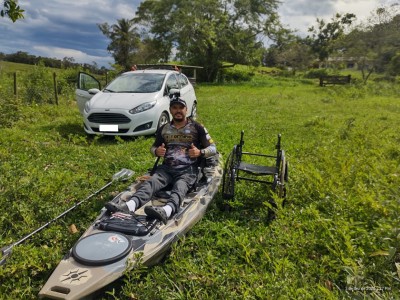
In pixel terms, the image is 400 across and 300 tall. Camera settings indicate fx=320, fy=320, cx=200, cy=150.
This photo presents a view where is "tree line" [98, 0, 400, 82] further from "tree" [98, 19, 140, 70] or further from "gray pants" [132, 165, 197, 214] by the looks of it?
"gray pants" [132, 165, 197, 214]

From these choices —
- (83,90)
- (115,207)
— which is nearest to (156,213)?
(115,207)

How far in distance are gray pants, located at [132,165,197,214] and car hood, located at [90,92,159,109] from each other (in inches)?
155

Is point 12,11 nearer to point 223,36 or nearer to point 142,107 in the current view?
point 142,107

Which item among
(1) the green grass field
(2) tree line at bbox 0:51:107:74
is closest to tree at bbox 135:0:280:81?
(2) tree line at bbox 0:51:107:74

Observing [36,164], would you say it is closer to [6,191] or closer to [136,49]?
[6,191]

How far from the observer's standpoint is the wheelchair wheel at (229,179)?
432 cm

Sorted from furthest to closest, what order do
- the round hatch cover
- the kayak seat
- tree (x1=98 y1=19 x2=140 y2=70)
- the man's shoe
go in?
1. tree (x1=98 y1=19 x2=140 y2=70)
2. the man's shoe
3. the kayak seat
4. the round hatch cover

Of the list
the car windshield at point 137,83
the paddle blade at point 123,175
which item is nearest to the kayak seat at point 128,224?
the paddle blade at point 123,175

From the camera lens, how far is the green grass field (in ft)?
9.32

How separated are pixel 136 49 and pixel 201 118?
30383mm

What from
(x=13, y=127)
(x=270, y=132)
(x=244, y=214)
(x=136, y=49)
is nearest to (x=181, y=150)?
(x=244, y=214)

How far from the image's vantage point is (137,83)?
29.4 ft

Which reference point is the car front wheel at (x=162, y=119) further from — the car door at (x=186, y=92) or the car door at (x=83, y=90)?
the car door at (x=83, y=90)

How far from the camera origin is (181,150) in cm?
449
